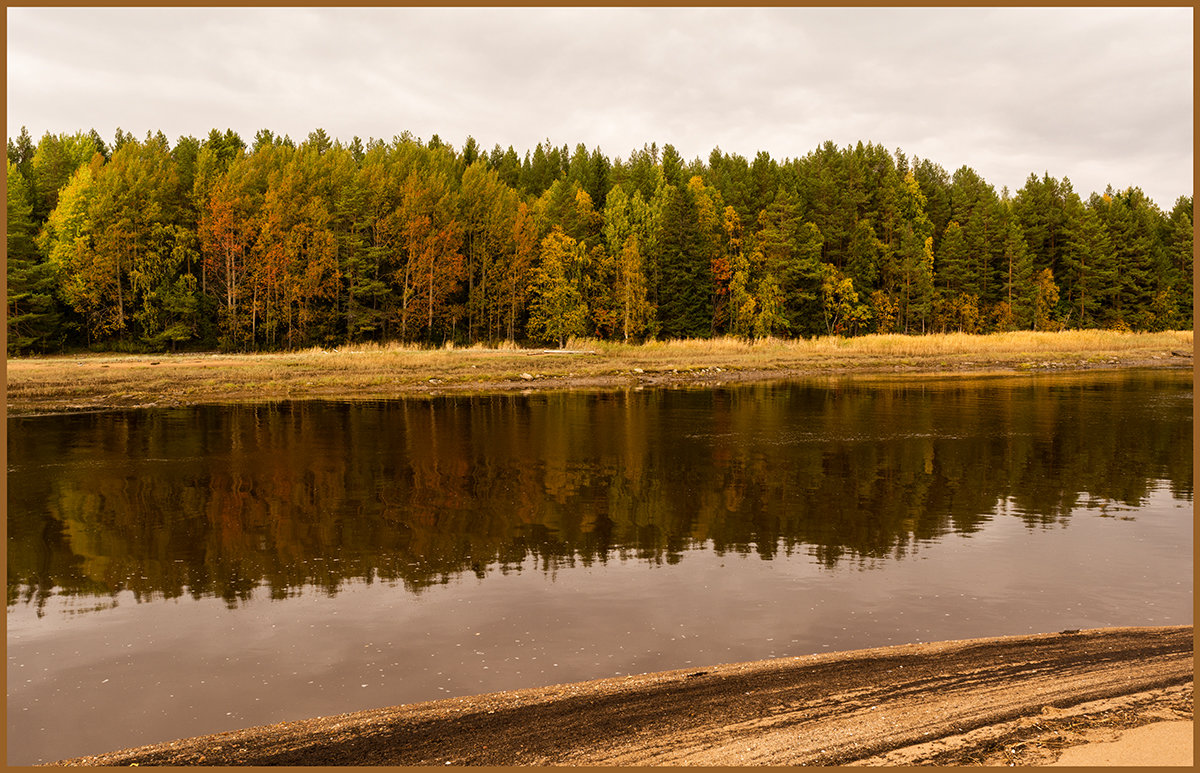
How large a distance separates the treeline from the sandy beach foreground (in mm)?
66212

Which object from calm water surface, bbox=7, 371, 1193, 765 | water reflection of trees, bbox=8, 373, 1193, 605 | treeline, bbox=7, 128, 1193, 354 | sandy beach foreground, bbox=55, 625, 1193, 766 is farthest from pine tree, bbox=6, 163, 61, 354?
sandy beach foreground, bbox=55, 625, 1193, 766

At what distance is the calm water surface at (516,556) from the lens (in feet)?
27.6

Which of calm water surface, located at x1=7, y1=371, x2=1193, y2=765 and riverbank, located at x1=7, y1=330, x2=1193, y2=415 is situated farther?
riverbank, located at x1=7, y1=330, x2=1193, y2=415

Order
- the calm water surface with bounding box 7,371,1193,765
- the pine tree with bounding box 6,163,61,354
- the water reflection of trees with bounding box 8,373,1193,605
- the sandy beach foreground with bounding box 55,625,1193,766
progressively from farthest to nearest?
the pine tree with bounding box 6,163,61,354 → the water reflection of trees with bounding box 8,373,1193,605 → the calm water surface with bounding box 7,371,1193,765 → the sandy beach foreground with bounding box 55,625,1193,766

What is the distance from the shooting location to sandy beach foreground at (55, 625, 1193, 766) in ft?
20.5

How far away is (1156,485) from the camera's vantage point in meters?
17.9

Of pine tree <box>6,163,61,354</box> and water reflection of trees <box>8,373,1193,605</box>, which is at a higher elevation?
pine tree <box>6,163,61,354</box>

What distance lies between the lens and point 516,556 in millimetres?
12797

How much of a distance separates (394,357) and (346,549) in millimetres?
39419

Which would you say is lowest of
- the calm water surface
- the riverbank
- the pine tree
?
the calm water surface

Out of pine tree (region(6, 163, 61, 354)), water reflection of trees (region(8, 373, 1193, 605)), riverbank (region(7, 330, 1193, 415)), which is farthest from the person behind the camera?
pine tree (region(6, 163, 61, 354))

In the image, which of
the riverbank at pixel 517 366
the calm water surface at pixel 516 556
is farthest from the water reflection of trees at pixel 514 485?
the riverbank at pixel 517 366

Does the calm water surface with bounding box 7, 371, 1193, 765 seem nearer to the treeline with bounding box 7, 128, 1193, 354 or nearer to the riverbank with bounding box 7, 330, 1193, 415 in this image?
the riverbank with bounding box 7, 330, 1193, 415

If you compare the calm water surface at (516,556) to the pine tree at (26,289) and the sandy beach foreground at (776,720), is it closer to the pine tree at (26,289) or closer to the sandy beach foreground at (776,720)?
the sandy beach foreground at (776,720)
